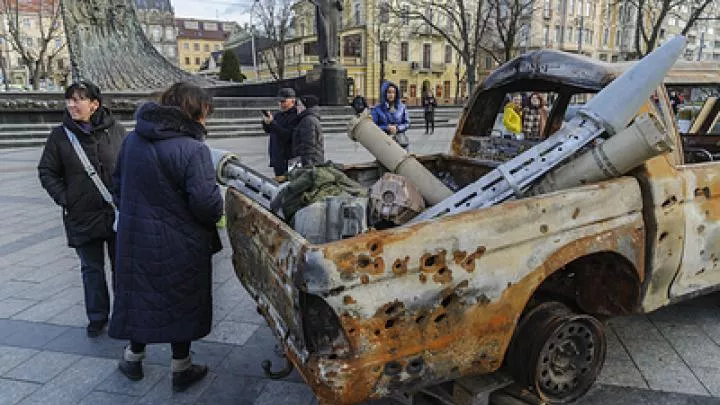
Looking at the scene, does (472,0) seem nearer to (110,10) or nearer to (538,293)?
(110,10)

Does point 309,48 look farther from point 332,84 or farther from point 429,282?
point 429,282

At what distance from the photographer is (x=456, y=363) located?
7.56 feet

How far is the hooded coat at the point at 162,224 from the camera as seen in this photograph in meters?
2.72

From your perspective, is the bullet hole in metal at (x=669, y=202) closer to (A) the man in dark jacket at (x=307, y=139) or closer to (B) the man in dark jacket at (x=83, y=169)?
(A) the man in dark jacket at (x=307, y=139)

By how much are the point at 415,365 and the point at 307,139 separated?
11.8 ft

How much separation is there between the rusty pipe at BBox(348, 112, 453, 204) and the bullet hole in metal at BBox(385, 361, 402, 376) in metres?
1.50

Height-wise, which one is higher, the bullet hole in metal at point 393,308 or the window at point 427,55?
the window at point 427,55

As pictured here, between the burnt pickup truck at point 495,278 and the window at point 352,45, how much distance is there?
54333 millimetres

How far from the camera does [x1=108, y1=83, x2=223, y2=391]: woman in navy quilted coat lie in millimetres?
2719

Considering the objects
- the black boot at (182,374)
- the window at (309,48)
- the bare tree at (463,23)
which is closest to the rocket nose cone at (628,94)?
the black boot at (182,374)

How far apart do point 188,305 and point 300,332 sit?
3.23 ft

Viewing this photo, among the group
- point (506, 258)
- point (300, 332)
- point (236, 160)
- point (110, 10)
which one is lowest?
point (300, 332)

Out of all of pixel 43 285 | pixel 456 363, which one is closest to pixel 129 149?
pixel 456 363

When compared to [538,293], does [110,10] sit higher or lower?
higher
